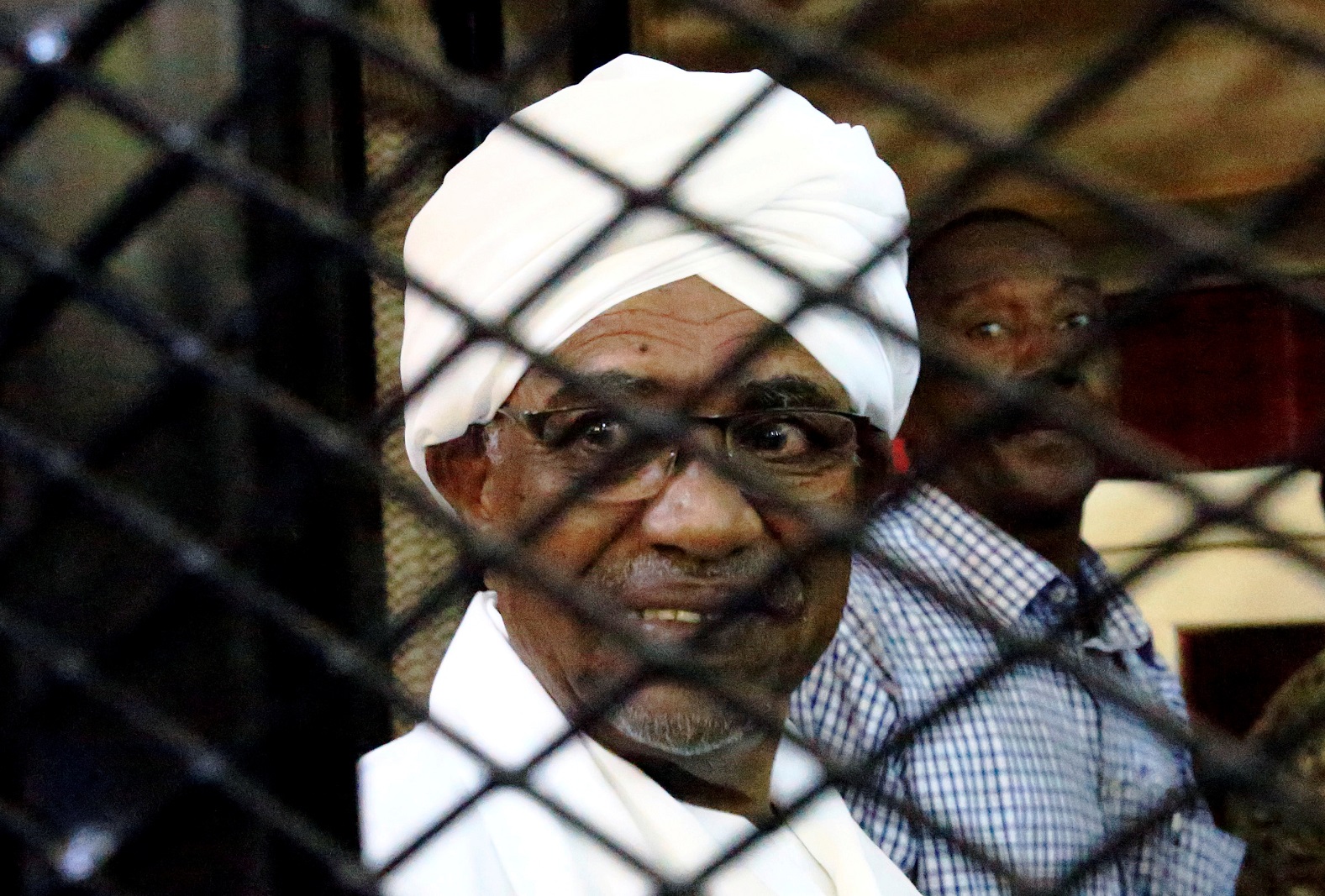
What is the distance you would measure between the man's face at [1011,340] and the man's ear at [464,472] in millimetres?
678

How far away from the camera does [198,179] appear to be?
1.85ft

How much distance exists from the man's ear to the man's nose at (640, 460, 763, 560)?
0.75 ft

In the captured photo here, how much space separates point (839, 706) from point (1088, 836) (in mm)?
363

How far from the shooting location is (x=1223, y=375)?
101 inches

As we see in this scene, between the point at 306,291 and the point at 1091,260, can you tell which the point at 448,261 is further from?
the point at 1091,260

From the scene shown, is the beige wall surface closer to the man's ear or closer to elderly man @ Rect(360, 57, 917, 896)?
elderly man @ Rect(360, 57, 917, 896)

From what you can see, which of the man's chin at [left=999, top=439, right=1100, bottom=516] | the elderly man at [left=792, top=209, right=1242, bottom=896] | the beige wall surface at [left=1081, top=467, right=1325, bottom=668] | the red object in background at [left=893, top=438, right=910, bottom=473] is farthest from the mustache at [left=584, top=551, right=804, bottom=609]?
the beige wall surface at [left=1081, top=467, right=1325, bottom=668]

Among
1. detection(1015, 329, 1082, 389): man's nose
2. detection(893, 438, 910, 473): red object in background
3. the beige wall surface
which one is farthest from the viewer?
the beige wall surface

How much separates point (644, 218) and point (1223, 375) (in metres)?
1.61

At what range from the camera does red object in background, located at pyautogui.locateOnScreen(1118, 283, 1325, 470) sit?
2.49 m

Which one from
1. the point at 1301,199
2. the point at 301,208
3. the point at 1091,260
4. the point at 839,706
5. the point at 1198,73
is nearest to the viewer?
the point at 1301,199

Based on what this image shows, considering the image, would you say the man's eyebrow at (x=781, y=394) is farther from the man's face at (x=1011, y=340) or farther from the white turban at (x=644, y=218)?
the man's face at (x=1011, y=340)

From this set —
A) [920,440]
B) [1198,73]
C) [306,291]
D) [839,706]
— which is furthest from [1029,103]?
[306,291]

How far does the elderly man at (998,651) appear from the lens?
5.49 ft
